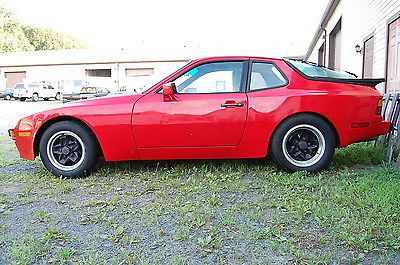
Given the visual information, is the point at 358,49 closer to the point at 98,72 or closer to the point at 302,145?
the point at 302,145

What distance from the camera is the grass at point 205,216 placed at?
244cm

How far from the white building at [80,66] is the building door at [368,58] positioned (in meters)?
23.4

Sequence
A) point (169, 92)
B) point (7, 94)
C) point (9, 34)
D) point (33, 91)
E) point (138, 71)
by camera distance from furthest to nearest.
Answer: point (9, 34), point (138, 71), point (7, 94), point (33, 91), point (169, 92)

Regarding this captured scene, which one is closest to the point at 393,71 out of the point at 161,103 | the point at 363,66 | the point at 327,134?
the point at 363,66

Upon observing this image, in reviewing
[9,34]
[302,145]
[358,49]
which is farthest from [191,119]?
[9,34]

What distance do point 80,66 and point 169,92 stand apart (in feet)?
109

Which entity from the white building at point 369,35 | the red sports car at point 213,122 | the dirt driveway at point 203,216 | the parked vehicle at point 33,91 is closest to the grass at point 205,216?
the dirt driveway at point 203,216

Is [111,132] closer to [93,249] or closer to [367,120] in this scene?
[93,249]

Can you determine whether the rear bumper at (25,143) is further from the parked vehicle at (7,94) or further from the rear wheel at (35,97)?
the parked vehicle at (7,94)

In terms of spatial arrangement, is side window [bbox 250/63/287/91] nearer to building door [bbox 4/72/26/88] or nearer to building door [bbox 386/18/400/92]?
building door [bbox 386/18/400/92]

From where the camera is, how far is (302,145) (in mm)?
4352

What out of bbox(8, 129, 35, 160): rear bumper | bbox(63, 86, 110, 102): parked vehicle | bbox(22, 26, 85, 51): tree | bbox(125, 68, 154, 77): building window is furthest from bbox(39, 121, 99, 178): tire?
bbox(22, 26, 85, 51): tree

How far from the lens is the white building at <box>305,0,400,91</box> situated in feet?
23.1

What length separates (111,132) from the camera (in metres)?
4.25
